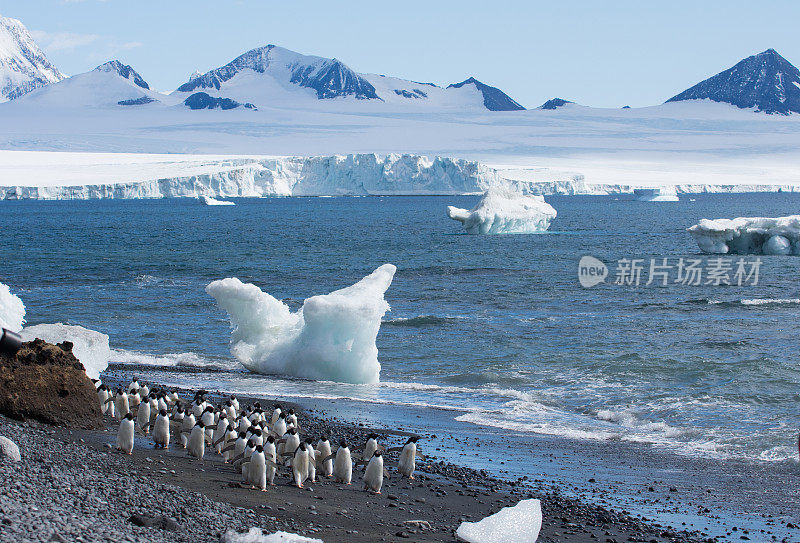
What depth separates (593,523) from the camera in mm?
9750

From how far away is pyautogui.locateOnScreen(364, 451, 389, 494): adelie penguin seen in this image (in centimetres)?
1069

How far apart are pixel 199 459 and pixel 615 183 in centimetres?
17972

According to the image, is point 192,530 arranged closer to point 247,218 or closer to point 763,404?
point 763,404

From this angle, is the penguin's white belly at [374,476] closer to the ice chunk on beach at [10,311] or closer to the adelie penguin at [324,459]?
the adelie penguin at [324,459]

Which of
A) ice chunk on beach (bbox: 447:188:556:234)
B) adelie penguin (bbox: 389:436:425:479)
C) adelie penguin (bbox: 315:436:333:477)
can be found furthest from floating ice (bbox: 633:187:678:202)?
adelie penguin (bbox: 315:436:333:477)

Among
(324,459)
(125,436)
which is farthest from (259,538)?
(125,436)

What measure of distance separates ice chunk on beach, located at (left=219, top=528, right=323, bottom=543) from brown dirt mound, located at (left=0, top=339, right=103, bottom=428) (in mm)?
5248

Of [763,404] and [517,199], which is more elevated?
[517,199]

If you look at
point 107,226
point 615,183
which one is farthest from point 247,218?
point 615,183

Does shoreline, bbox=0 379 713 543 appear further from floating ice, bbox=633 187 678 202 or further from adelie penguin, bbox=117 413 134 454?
floating ice, bbox=633 187 678 202

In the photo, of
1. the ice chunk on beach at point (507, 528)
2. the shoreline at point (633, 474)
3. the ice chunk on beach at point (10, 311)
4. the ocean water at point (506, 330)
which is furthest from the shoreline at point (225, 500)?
the ice chunk on beach at point (10, 311)

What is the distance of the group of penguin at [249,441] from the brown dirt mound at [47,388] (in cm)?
76

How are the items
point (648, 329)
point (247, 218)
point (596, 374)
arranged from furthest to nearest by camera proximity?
point (247, 218), point (648, 329), point (596, 374)

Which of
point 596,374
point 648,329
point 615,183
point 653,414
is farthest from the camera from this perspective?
point 615,183
